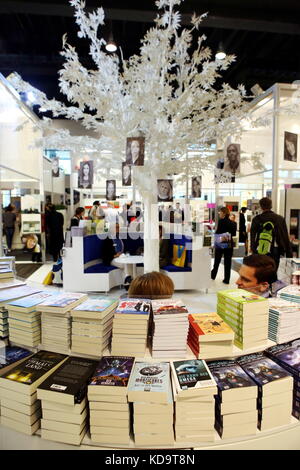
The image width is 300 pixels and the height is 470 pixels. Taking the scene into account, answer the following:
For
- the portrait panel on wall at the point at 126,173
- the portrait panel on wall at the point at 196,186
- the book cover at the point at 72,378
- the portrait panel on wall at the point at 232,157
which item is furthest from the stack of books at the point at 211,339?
the portrait panel on wall at the point at 196,186

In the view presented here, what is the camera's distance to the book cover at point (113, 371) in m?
1.33

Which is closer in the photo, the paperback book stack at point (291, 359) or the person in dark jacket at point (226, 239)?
the paperback book stack at point (291, 359)

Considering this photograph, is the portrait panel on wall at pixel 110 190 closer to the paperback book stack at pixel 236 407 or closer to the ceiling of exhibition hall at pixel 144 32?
the ceiling of exhibition hall at pixel 144 32

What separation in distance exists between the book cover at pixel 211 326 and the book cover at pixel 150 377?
24cm

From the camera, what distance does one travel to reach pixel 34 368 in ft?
4.93

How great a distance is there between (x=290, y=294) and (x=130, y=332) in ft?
3.52

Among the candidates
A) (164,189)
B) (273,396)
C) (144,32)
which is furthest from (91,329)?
(144,32)

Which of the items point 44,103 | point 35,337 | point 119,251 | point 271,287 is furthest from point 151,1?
point 35,337

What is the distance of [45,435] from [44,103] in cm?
276

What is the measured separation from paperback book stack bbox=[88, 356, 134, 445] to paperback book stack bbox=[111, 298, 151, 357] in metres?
0.17

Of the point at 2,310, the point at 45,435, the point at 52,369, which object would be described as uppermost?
the point at 2,310

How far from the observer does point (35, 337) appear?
1668 mm

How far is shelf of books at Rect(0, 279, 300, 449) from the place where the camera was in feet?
4.35

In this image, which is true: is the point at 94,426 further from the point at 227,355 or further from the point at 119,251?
the point at 119,251
